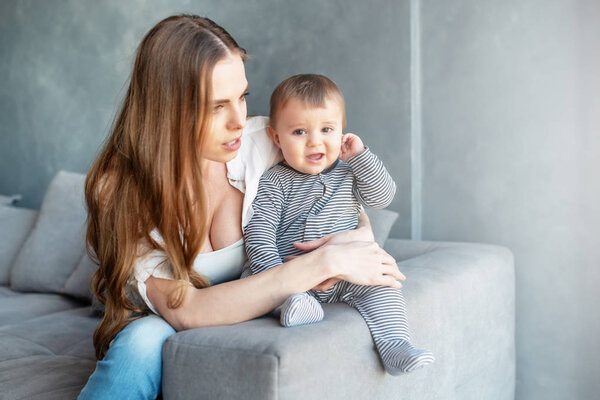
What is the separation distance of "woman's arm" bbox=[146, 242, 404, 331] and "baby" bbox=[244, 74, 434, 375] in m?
0.10

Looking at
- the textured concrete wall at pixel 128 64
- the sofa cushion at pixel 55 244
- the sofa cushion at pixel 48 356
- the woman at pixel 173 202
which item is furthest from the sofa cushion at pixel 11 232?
the woman at pixel 173 202

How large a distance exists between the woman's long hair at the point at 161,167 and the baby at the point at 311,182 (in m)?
0.18

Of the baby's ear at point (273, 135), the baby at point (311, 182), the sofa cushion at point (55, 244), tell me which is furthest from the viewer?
the sofa cushion at point (55, 244)

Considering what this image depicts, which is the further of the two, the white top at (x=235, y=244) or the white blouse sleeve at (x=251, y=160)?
the white blouse sleeve at (x=251, y=160)

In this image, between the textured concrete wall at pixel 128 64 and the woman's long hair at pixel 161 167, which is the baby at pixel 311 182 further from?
the textured concrete wall at pixel 128 64

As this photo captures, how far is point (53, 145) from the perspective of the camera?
3.44 m

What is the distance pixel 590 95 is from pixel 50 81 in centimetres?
288

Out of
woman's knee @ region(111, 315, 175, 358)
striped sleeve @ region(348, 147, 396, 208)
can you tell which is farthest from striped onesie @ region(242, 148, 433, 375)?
woman's knee @ region(111, 315, 175, 358)

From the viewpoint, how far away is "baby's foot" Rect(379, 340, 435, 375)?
1.13 m

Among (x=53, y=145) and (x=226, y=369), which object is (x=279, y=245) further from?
(x=53, y=145)

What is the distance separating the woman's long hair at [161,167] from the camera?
1.33m

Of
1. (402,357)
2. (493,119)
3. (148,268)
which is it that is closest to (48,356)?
(148,268)

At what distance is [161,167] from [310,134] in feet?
1.22

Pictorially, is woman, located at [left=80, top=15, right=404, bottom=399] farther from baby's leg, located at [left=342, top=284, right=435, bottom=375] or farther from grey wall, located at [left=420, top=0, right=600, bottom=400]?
grey wall, located at [left=420, top=0, right=600, bottom=400]
